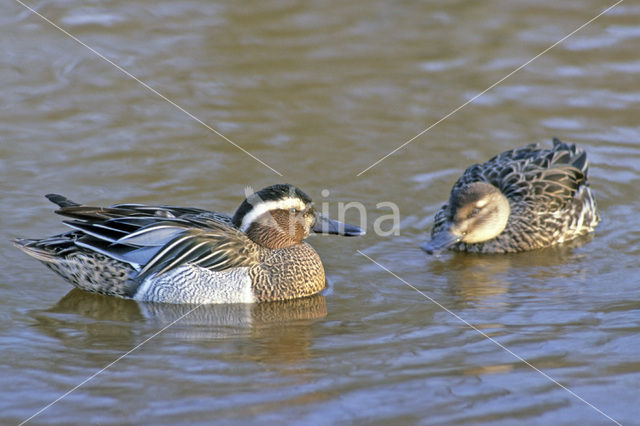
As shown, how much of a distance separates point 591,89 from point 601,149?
1.47m

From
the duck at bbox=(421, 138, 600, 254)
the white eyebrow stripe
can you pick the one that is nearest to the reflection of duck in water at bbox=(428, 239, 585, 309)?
the duck at bbox=(421, 138, 600, 254)

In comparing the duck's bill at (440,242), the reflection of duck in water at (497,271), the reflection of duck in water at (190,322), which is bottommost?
the reflection of duck in water at (190,322)

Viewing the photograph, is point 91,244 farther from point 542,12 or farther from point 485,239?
point 542,12

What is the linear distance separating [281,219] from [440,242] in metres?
1.53

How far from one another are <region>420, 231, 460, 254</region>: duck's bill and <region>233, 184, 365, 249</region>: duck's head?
66 centimetres

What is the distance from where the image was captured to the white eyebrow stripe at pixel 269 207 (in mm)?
8031

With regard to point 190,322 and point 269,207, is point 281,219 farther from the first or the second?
point 190,322

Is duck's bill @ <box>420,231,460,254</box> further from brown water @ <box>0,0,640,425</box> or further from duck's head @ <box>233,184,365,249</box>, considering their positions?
duck's head @ <box>233,184,365,249</box>

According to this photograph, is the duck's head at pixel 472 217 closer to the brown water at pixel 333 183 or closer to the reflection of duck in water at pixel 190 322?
the brown water at pixel 333 183

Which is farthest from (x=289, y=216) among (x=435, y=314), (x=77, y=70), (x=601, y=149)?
(x=77, y=70)

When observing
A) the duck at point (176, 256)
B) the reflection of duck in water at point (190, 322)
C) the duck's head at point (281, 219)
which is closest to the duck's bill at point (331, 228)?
the duck's head at point (281, 219)

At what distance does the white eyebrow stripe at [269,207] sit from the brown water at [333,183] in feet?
2.56

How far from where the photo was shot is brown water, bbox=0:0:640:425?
620cm

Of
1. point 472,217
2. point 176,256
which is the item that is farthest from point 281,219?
point 472,217
